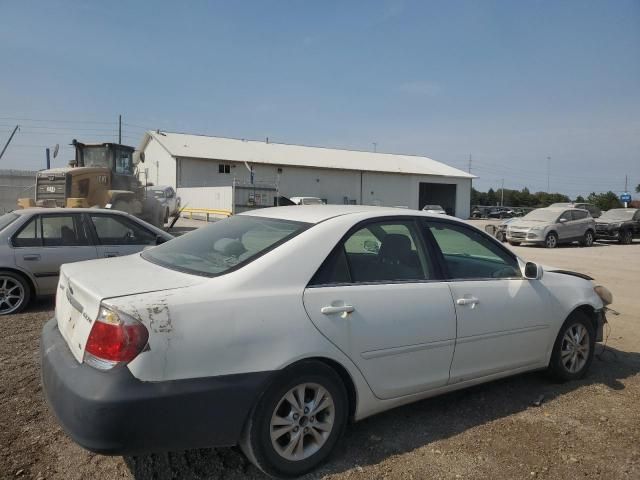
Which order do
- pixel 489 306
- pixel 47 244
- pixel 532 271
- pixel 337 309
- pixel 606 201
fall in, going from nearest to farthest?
1. pixel 337 309
2. pixel 489 306
3. pixel 532 271
4. pixel 47 244
5. pixel 606 201

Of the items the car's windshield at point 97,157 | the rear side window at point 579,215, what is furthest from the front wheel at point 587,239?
the car's windshield at point 97,157

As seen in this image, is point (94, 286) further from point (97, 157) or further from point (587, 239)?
point (587, 239)

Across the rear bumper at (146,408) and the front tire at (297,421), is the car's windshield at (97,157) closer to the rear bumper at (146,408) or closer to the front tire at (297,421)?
the rear bumper at (146,408)

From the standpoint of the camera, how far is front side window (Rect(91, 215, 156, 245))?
7133mm

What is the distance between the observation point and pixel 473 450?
3.36 metres

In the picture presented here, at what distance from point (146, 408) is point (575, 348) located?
3805 millimetres

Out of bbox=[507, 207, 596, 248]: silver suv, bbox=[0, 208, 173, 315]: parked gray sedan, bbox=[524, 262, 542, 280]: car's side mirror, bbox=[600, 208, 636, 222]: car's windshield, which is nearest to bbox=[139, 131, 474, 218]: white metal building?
bbox=[507, 207, 596, 248]: silver suv

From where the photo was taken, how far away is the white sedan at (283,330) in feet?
→ 8.33

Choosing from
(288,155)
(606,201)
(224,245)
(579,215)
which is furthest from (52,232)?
(606,201)

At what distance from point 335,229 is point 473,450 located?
1.72 metres

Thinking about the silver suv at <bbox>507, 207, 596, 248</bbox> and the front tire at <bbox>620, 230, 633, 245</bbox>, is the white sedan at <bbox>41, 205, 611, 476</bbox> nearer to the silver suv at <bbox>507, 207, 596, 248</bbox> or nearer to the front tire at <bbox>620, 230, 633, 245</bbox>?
the silver suv at <bbox>507, 207, 596, 248</bbox>

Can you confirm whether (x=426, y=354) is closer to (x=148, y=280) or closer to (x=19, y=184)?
(x=148, y=280)

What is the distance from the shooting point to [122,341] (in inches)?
98.9

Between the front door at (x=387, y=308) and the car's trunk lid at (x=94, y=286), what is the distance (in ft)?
2.70
